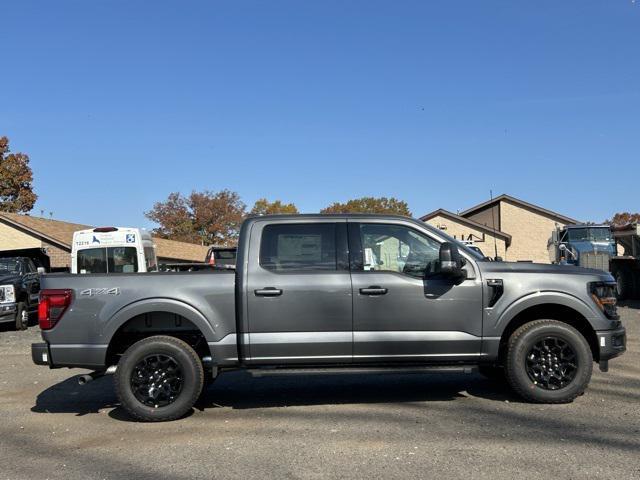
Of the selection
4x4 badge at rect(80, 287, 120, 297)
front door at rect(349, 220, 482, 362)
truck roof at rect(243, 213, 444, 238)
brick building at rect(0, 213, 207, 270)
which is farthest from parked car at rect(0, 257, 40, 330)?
front door at rect(349, 220, 482, 362)

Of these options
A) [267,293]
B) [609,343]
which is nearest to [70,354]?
[267,293]

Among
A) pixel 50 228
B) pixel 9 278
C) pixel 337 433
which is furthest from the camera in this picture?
pixel 50 228

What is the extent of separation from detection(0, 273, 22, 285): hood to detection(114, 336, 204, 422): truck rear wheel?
34.1 ft

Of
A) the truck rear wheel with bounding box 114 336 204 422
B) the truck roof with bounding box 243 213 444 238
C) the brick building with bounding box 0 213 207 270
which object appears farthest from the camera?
the brick building with bounding box 0 213 207 270

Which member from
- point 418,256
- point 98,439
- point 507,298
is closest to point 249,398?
point 98,439

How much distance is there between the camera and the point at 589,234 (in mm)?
21203

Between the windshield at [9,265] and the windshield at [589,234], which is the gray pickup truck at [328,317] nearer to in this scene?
the windshield at [9,265]

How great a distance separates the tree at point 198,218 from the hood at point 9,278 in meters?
50.9

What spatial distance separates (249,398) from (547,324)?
340 centimetres

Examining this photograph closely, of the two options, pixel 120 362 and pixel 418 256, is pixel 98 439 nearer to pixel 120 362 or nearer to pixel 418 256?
pixel 120 362

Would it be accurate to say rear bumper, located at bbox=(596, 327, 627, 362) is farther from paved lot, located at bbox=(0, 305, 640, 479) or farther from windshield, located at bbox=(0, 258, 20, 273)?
windshield, located at bbox=(0, 258, 20, 273)

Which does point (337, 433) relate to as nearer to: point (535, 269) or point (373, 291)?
point (373, 291)

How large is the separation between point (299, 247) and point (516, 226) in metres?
40.7

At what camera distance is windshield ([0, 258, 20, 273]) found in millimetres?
15633
